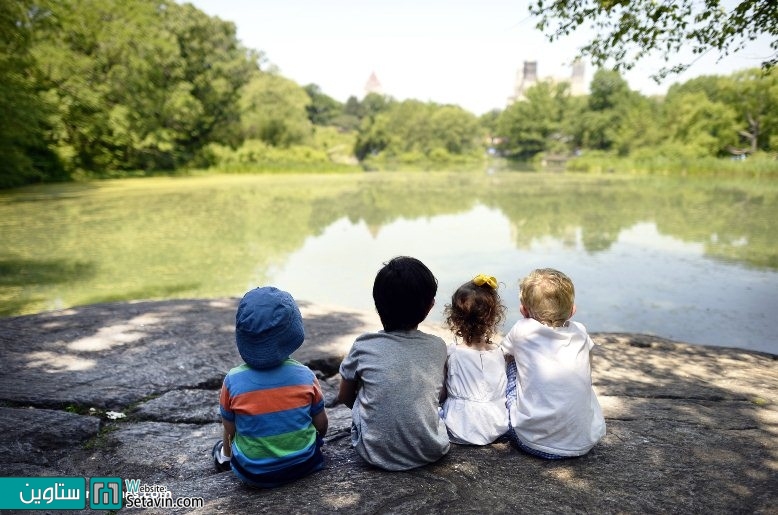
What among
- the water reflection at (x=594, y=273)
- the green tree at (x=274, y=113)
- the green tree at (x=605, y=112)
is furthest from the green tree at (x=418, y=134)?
the water reflection at (x=594, y=273)

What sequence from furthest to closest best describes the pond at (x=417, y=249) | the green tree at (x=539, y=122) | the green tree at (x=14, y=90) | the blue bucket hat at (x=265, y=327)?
the green tree at (x=539, y=122) < the green tree at (x=14, y=90) < the pond at (x=417, y=249) < the blue bucket hat at (x=265, y=327)

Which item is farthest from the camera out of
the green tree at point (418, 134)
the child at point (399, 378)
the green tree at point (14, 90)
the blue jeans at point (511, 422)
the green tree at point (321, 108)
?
the green tree at point (321, 108)

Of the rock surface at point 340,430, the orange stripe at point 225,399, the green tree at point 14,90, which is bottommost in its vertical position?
the rock surface at point 340,430

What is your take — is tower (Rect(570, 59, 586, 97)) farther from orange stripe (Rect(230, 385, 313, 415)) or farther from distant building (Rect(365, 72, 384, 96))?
orange stripe (Rect(230, 385, 313, 415))

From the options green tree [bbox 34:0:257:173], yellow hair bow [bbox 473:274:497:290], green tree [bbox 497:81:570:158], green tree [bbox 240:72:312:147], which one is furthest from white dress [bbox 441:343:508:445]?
green tree [bbox 497:81:570:158]

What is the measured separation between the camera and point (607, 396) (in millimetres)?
2652

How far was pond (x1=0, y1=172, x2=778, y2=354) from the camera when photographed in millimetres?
5668

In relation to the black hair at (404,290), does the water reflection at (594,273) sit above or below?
below

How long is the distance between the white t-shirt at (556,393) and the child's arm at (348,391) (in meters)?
0.55

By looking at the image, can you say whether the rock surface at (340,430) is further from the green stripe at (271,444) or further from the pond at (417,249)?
the pond at (417,249)

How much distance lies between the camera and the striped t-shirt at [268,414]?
156 cm

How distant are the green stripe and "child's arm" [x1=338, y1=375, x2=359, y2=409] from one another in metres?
0.19

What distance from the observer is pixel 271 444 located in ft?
5.21

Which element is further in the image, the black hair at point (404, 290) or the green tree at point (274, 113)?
the green tree at point (274, 113)
